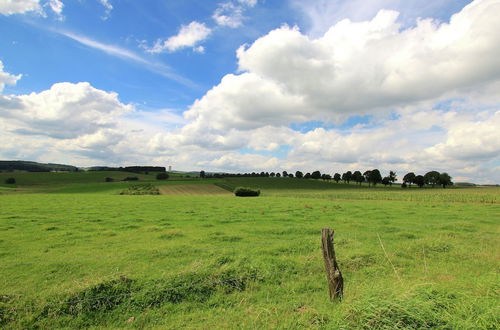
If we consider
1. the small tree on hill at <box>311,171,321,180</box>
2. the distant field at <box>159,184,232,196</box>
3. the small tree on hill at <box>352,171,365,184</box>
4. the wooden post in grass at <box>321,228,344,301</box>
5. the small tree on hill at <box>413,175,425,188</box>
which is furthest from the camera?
the small tree on hill at <box>311,171,321,180</box>

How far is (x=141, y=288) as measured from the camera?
700cm

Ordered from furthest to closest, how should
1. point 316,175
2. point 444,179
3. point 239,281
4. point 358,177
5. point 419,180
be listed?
point 316,175 → point 358,177 → point 419,180 → point 444,179 → point 239,281

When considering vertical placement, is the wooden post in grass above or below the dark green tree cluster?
below

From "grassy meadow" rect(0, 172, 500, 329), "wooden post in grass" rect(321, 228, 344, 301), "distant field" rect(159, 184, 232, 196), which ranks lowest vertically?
"distant field" rect(159, 184, 232, 196)

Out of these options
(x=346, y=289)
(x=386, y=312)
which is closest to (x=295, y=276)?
(x=346, y=289)

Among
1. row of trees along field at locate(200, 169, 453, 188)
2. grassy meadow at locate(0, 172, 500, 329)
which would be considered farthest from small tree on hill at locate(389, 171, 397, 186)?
grassy meadow at locate(0, 172, 500, 329)

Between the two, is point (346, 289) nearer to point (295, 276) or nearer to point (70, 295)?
point (295, 276)

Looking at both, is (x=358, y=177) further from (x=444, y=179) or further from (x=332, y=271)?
(x=332, y=271)

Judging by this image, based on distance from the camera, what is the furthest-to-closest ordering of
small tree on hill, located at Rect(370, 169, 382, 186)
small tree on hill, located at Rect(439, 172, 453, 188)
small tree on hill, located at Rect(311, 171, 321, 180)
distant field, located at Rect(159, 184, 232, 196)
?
small tree on hill, located at Rect(311, 171, 321, 180) → small tree on hill, located at Rect(370, 169, 382, 186) → small tree on hill, located at Rect(439, 172, 453, 188) → distant field, located at Rect(159, 184, 232, 196)

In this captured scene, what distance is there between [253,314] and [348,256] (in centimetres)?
493

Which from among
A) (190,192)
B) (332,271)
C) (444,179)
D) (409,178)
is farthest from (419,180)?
(332,271)

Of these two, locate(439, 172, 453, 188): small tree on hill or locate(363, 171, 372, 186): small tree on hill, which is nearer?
locate(439, 172, 453, 188): small tree on hill

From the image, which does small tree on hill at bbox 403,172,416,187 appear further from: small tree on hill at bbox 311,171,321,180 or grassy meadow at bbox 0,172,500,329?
grassy meadow at bbox 0,172,500,329

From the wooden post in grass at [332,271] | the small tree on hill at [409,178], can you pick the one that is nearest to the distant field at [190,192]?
the wooden post in grass at [332,271]
